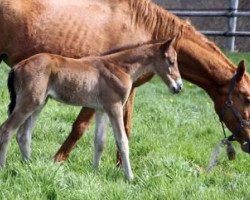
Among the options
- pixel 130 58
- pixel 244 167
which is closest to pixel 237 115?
pixel 244 167

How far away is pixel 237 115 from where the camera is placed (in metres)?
6.61

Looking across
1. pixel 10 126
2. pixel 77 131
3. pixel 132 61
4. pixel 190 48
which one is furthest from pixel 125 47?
pixel 10 126

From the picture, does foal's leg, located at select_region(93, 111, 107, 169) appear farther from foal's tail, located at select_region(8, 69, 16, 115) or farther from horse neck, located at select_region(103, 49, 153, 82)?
foal's tail, located at select_region(8, 69, 16, 115)

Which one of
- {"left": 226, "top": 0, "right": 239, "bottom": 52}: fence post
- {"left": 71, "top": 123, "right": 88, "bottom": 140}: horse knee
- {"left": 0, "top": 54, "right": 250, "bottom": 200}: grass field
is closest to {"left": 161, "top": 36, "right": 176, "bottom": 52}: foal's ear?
{"left": 0, "top": 54, "right": 250, "bottom": 200}: grass field

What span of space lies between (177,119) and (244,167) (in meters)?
2.36

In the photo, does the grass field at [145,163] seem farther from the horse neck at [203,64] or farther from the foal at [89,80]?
the horse neck at [203,64]

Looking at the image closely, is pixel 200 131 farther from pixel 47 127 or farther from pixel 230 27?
pixel 230 27

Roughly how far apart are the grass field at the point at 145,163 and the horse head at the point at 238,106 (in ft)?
1.21

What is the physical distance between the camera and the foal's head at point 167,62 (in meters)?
6.25

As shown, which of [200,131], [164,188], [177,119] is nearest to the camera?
[164,188]

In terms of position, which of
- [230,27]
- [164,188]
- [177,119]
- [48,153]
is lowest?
[230,27]

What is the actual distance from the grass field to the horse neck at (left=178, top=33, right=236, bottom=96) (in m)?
0.81

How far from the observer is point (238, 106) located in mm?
6641

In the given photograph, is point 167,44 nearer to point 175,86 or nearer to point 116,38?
point 175,86
